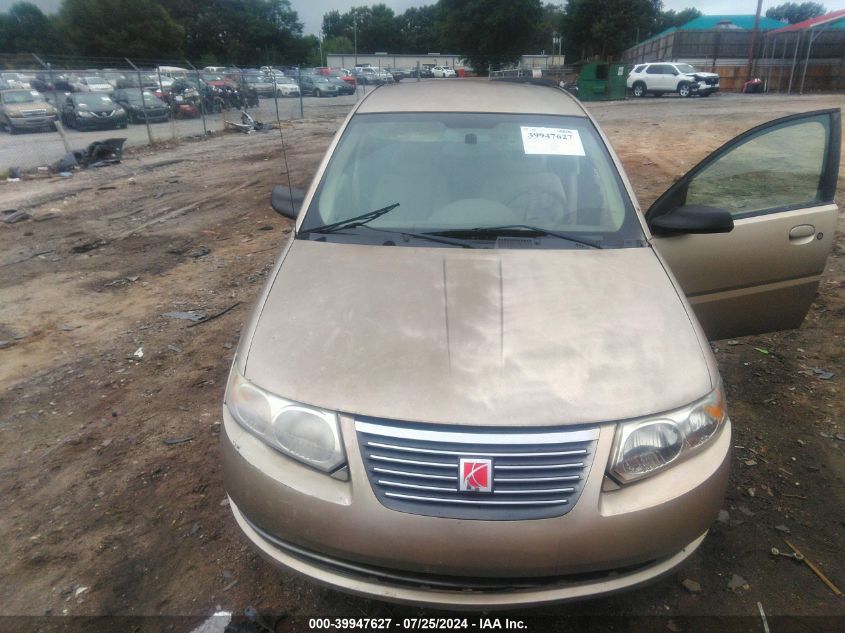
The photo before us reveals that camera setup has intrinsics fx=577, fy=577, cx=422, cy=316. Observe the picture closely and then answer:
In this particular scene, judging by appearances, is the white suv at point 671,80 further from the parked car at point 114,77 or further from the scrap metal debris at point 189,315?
the scrap metal debris at point 189,315

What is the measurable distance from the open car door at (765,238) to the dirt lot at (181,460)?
65cm

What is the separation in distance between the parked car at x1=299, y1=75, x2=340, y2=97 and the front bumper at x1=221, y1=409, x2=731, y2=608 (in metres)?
35.2

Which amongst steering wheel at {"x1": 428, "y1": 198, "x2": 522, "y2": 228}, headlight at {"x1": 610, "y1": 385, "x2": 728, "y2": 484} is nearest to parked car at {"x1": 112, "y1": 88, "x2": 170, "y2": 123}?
steering wheel at {"x1": 428, "y1": 198, "x2": 522, "y2": 228}

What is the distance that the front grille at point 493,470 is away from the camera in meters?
1.71

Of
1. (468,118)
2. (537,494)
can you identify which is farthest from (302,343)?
(468,118)

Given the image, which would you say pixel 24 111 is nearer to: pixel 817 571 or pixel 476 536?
pixel 476 536

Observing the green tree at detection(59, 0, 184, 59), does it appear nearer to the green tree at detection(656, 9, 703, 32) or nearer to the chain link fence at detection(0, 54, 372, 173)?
the chain link fence at detection(0, 54, 372, 173)

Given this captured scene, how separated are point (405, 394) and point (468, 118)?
189 cm

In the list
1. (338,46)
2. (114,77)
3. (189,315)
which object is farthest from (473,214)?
(338,46)

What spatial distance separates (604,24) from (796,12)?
66.3m

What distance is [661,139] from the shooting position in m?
13.8

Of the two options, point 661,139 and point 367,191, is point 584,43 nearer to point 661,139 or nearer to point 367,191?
point 661,139

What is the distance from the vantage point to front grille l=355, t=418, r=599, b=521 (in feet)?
5.62

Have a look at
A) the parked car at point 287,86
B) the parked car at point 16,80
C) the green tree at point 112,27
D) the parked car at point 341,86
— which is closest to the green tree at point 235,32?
the green tree at point 112,27
